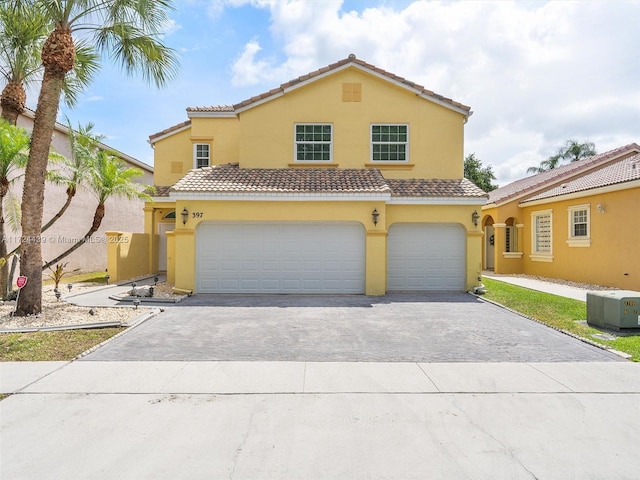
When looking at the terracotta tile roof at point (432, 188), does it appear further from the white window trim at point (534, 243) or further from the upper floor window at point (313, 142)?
the white window trim at point (534, 243)

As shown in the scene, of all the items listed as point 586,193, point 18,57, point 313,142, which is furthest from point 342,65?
point 586,193

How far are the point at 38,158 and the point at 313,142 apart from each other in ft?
30.7

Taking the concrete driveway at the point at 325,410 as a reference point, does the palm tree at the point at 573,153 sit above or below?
above

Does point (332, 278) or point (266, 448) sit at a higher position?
point (332, 278)

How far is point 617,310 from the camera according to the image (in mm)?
8203

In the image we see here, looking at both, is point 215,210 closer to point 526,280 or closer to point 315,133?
point 315,133

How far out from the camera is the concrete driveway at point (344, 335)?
22.0 ft

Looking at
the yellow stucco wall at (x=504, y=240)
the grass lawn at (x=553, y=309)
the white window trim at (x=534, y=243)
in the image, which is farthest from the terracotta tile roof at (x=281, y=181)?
the white window trim at (x=534, y=243)

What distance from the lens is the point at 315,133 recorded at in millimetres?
15383

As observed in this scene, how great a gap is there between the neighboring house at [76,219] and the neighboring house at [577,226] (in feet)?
68.2

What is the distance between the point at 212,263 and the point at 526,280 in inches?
546

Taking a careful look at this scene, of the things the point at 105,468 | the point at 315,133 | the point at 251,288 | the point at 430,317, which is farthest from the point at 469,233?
the point at 105,468

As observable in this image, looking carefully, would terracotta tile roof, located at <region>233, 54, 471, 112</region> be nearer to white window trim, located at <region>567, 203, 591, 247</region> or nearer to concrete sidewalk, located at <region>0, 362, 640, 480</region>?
white window trim, located at <region>567, 203, 591, 247</region>

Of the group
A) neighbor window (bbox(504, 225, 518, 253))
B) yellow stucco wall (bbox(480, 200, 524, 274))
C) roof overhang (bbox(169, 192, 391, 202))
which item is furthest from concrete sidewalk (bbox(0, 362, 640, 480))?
neighbor window (bbox(504, 225, 518, 253))
